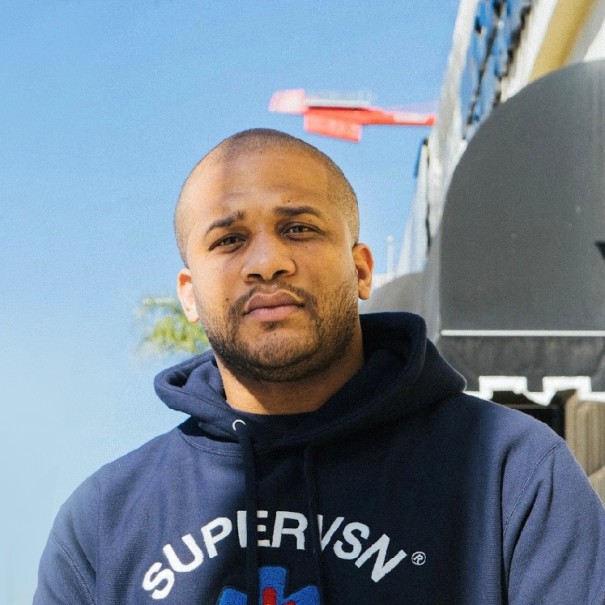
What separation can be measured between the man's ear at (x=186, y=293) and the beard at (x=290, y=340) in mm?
137

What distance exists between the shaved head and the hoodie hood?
0.78 ft

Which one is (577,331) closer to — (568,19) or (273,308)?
(568,19)

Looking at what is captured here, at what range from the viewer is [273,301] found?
2.02 meters

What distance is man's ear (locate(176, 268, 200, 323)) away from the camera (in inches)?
89.1

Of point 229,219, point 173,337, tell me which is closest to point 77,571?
point 229,219

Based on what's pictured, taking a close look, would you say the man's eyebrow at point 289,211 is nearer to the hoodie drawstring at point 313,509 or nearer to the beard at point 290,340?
the beard at point 290,340

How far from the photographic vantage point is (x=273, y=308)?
2.02 meters

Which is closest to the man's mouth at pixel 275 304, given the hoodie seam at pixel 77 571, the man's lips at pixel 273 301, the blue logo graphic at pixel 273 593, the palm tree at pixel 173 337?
the man's lips at pixel 273 301

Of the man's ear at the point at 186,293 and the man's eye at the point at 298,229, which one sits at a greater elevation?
the man's eye at the point at 298,229

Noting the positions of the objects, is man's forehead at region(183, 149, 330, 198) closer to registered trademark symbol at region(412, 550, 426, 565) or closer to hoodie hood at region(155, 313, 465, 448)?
hoodie hood at region(155, 313, 465, 448)

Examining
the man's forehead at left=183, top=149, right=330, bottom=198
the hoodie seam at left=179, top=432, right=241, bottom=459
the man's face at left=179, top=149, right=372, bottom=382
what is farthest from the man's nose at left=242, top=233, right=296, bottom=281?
the hoodie seam at left=179, top=432, right=241, bottom=459

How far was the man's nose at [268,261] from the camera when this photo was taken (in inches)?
79.7

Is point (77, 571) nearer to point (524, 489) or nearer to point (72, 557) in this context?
point (72, 557)

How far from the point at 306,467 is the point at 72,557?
47 centimetres
